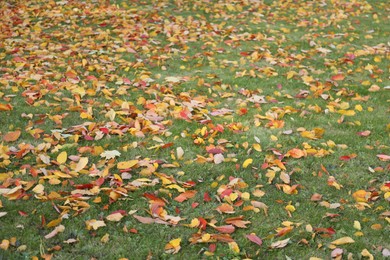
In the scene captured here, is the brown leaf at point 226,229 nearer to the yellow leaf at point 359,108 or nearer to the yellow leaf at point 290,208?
the yellow leaf at point 290,208

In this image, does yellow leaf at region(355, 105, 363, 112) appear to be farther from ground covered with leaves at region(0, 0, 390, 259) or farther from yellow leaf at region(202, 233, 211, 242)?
yellow leaf at region(202, 233, 211, 242)

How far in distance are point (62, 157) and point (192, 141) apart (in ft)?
4.36

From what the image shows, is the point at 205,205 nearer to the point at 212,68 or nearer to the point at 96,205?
the point at 96,205

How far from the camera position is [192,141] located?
468 cm

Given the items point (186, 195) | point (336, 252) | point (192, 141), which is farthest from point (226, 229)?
point (192, 141)

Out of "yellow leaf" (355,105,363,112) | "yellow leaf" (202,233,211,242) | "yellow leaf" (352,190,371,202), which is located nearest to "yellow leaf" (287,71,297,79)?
"yellow leaf" (355,105,363,112)

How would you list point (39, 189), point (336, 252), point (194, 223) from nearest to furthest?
point (336, 252) < point (194, 223) < point (39, 189)

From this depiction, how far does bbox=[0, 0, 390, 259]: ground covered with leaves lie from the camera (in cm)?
342

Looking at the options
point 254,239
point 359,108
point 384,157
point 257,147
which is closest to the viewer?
point 254,239

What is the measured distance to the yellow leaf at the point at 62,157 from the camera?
4199 mm

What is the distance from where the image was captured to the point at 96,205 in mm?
3672

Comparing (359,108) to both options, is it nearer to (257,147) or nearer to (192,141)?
(257,147)

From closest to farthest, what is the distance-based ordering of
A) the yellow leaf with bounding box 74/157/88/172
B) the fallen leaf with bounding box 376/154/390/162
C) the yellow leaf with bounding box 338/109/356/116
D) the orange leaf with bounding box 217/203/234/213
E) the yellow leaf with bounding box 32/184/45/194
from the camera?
the orange leaf with bounding box 217/203/234/213, the yellow leaf with bounding box 32/184/45/194, the yellow leaf with bounding box 74/157/88/172, the fallen leaf with bounding box 376/154/390/162, the yellow leaf with bounding box 338/109/356/116

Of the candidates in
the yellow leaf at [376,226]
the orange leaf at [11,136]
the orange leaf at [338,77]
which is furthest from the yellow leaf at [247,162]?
the orange leaf at [338,77]
